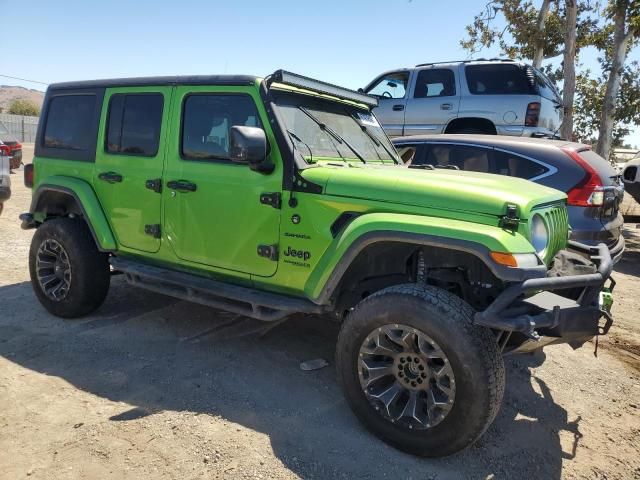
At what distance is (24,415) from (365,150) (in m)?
Answer: 3.00

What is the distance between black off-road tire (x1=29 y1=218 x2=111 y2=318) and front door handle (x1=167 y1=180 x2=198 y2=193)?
119 cm

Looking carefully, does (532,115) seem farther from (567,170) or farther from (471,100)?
(567,170)

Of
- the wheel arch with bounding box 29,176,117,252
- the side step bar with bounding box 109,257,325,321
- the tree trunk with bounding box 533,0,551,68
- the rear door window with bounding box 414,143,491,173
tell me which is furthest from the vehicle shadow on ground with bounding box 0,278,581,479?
the tree trunk with bounding box 533,0,551,68

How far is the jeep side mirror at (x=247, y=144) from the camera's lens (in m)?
3.06

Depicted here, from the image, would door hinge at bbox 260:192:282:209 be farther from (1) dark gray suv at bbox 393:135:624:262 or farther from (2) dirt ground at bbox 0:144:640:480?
(1) dark gray suv at bbox 393:135:624:262

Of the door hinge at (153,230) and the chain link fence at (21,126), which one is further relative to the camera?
the chain link fence at (21,126)

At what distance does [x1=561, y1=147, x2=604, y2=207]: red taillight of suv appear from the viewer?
484 cm

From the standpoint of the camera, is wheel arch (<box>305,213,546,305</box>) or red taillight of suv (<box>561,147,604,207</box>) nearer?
wheel arch (<box>305,213,546,305</box>)

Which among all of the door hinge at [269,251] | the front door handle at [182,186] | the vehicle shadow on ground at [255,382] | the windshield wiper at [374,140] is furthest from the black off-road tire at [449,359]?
the windshield wiper at [374,140]

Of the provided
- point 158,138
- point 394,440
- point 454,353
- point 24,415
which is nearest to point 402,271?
point 454,353

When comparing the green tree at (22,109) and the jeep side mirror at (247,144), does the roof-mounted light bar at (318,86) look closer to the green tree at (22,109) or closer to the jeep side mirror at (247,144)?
the jeep side mirror at (247,144)

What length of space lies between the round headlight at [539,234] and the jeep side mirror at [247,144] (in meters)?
1.67

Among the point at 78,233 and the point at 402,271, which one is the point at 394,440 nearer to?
the point at 402,271

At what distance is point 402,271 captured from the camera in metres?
3.23
